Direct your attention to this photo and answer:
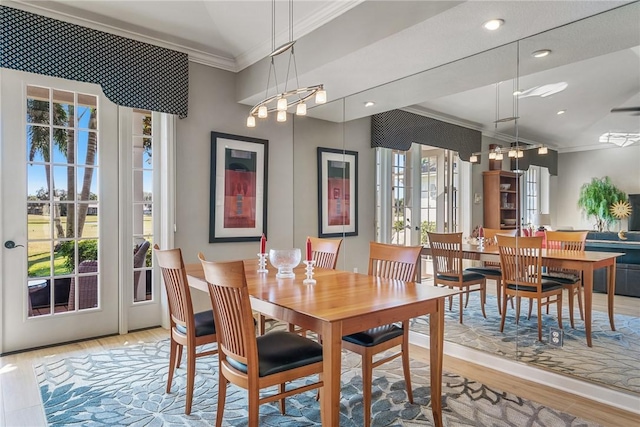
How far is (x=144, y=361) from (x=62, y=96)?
2476 mm

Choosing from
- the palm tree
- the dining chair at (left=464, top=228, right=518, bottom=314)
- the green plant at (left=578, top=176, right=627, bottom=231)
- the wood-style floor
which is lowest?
the wood-style floor

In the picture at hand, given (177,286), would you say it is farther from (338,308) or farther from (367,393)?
(367,393)

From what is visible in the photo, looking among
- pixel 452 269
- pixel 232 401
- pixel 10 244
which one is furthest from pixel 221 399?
pixel 10 244

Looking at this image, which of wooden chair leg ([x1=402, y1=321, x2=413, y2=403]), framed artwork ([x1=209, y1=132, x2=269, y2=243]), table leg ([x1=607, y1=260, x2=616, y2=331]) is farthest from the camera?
framed artwork ([x1=209, y1=132, x2=269, y2=243])

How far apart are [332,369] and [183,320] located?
1157 millimetres

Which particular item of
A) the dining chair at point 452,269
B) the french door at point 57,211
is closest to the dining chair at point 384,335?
the dining chair at point 452,269

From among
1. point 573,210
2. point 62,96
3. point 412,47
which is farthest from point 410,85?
point 62,96

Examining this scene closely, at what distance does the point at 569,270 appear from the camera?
2.95m

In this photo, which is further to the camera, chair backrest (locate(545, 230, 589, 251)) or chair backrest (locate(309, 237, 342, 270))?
chair backrest (locate(309, 237, 342, 270))

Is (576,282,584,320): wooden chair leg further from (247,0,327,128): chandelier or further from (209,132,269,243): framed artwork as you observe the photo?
(209,132,269,243): framed artwork

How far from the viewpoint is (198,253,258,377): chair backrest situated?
1746 mm

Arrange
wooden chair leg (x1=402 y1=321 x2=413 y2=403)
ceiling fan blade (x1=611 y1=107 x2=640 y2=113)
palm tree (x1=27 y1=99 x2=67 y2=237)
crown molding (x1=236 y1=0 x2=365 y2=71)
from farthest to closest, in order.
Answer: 1. palm tree (x1=27 y1=99 x2=67 y2=237)
2. crown molding (x1=236 y1=0 x2=365 y2=71)
3. ceiling fan blade (x1=611 y1=107 x2=640 y2=113)
4. wooden chair leg (x1=402 y1=321 x2=413 y2=403)

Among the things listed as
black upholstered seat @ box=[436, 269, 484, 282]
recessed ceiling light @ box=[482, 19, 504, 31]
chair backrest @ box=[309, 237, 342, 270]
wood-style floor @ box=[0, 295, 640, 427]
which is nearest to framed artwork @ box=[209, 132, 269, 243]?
chair backrest @ box=[309, 237, 342, 270]

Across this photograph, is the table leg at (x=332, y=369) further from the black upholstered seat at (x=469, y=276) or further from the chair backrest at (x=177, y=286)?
the black upholstered seat at (x=469, y=276)
